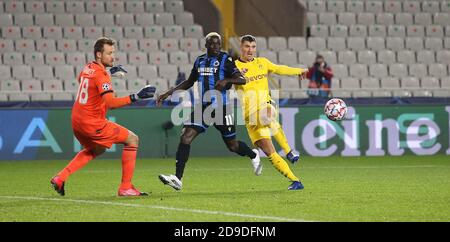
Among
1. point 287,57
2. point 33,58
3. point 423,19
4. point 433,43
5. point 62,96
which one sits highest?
point 423,19

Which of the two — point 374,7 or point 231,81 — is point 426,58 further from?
point 231,81

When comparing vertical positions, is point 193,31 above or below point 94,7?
below

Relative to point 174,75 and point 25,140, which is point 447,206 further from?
point 174,75

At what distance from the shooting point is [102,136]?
11.3m

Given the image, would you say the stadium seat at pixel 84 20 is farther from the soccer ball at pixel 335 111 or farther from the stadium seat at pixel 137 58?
the soccer ball at pixel 335 111

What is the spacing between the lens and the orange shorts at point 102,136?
11.3 metres

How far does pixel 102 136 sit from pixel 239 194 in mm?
1817

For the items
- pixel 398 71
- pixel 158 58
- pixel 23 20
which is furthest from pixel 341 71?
pixel 23 20

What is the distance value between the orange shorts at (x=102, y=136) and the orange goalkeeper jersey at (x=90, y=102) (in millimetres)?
47

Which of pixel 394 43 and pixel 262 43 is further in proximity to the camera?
pixel 394 43

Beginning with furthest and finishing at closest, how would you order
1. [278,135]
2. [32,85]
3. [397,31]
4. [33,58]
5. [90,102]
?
[397,31], [33,58], [32,85], [278,135], [90,102]

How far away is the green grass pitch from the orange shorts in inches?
25.0

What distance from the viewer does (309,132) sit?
66.5 feet

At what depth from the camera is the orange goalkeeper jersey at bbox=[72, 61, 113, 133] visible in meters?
11.2
